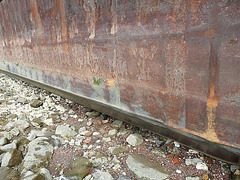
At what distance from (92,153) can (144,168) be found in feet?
1.76

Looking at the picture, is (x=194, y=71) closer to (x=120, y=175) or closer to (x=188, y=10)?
(x=188, y=10)

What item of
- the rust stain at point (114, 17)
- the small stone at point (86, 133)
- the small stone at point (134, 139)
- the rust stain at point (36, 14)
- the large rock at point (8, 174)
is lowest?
the large rock at point (8, 174)

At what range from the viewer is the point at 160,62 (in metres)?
1.25

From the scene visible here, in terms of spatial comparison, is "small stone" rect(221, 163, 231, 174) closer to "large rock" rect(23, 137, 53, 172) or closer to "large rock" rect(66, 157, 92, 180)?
"large rock" rect(66, 157, 92, 180)

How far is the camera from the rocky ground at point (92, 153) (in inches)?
52.7

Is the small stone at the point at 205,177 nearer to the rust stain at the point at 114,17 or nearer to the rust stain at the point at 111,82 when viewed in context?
the rust stain at the point at 111,82

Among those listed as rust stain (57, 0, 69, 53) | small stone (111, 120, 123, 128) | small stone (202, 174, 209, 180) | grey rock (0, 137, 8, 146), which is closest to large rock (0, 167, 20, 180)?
grey rock (0, 137, 8, 146)

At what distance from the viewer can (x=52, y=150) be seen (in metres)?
1.67

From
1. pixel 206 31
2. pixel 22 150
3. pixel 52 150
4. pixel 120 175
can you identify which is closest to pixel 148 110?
pixel 120 175

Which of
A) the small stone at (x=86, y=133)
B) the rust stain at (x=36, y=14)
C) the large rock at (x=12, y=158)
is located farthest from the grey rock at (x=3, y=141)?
the rust stain at (x=36, y=14)

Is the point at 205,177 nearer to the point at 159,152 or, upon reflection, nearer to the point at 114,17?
the point at 159,152

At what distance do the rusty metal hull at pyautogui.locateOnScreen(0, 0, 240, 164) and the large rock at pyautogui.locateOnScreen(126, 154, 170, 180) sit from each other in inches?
11.5

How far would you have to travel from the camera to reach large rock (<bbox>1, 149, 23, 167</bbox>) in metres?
1.50

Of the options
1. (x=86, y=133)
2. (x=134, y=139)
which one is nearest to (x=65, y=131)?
(x=86, y=133)
